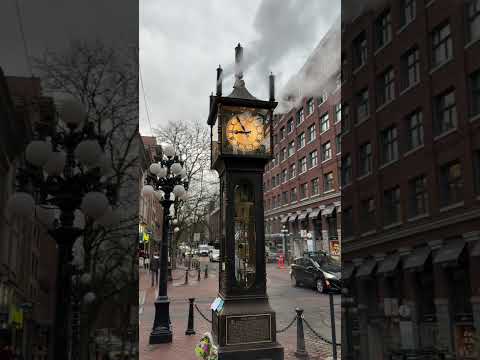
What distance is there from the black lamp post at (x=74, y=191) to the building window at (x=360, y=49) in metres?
1.01

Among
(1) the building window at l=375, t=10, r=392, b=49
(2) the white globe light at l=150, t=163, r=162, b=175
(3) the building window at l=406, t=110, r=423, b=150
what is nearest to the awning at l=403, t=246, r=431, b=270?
(3) the building window at l=406, t=110, r=423, b=150

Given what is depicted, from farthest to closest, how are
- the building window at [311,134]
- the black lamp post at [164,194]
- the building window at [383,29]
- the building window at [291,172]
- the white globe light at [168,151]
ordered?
1. the white globe light at [168,151]
2. the black lamp post at [164,194]
3. the building window at [291,172]
4. the building window at [311,134]
5. the building window at [383,29]

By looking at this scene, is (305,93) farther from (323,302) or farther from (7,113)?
(323,302)

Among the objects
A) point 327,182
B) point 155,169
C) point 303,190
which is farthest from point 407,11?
point 155,169

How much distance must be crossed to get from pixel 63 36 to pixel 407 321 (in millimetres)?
1566

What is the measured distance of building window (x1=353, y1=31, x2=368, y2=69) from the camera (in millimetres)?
1006

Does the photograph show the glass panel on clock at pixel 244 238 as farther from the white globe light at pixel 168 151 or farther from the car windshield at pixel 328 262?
the white globe light at pixel 168 151

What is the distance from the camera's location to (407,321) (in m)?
0.86

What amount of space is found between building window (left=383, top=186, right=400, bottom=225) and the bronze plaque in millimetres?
3984

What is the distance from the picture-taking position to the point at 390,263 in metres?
0.85

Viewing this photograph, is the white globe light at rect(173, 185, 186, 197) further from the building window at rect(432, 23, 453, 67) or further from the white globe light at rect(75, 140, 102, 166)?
the building window at rect(432, 23, 453, 67)

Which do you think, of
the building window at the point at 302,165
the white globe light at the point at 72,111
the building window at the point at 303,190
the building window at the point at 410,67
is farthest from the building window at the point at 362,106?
the building window at the point at 303,190

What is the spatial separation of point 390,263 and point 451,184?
0.23 m

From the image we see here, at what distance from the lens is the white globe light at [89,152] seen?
1.66 metres
